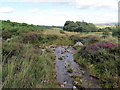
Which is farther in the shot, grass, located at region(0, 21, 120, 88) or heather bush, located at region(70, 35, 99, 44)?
heather bush, located at region(70, 35, 99, 44)

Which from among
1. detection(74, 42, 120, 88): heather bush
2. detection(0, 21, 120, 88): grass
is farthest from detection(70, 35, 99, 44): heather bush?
detection(0, 21, 120, 88): grass

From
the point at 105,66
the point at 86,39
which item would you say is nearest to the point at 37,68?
the point at 105,66

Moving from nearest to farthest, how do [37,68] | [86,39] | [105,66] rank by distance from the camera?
[37,68]
[105,66]
[86,39]

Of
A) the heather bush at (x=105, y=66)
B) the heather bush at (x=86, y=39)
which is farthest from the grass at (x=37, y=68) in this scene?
the heather bush at (x=86, y=39)

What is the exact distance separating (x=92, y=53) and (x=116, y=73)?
2659mm

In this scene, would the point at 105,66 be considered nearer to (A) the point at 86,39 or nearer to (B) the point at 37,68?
(B) the point at 37,68

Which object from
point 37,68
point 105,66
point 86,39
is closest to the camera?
point 37,68

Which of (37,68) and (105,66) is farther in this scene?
(105,66)

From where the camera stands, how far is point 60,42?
1886 centimetres

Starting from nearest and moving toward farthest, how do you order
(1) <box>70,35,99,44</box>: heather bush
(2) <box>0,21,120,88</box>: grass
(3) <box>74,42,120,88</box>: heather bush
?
1. (2) <box>0,21,120,88</box>: grass
2. (3) <box>74,42,120,88</box>: heather bush
3. (1) <box>70,35,99,44</box>: heather bush

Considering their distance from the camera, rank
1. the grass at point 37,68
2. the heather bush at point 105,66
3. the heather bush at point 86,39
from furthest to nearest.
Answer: the heather bush at point 86,39 < the heather bush at point 105,66 < the grass at point 37,68

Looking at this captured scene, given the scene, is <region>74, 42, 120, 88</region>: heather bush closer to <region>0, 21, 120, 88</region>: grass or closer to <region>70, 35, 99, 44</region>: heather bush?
<region>0, 21, 120, 88</region>: grass

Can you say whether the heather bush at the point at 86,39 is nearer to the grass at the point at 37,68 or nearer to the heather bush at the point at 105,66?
the heather bush at the point at 105,66

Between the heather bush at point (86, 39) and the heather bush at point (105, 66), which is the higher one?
the heather bush at point (86, 39)
